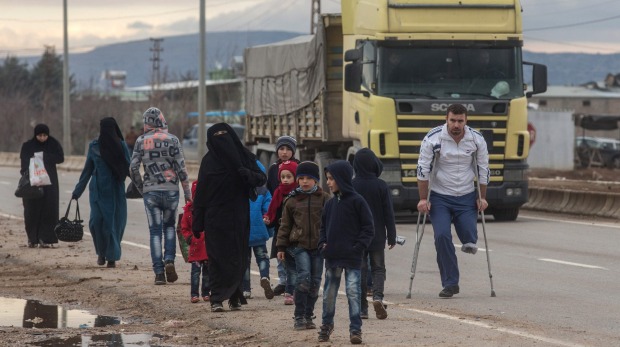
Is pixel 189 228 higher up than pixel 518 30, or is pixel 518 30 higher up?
pixel 518 30

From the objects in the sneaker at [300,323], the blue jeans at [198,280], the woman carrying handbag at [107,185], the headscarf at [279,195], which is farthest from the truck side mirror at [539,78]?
the sneaker at [300,323]

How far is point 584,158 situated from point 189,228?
173 feet

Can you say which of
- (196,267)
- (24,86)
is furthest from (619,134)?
(196,267)

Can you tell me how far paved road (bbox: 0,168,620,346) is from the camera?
11050 mm

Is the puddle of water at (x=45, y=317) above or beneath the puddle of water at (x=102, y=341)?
beneath

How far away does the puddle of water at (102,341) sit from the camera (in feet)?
34.7

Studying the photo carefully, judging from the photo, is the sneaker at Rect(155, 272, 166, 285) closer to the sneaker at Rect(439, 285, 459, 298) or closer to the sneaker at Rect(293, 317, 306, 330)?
the sneaker at Rect(439, 285, 459, 298)

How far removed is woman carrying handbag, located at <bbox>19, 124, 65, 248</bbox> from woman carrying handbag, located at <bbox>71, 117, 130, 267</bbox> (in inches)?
101

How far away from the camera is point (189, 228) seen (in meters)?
12.8

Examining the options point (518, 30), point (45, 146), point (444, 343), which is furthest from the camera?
point (518, 30)

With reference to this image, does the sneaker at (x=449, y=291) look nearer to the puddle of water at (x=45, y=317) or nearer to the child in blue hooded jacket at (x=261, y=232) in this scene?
the child in blue hooded jacket at (x=261, y=232)

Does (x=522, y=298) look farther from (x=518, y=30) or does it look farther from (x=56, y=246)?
(x=518, y=30)

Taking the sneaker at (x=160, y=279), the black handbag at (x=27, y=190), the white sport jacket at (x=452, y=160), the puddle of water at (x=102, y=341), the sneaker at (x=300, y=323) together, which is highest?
the white sport jacket at (x=452, y=160)

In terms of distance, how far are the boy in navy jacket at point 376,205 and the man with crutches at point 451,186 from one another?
193cm
